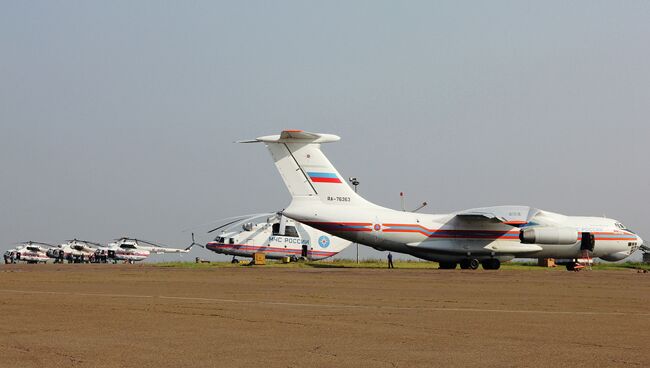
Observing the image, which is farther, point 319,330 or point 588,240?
point 588,240

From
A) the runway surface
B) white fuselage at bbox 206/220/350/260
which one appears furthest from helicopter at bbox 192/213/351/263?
the runway surface

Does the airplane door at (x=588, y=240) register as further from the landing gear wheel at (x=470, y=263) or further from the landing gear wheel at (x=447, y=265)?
the landing gear wheel at (x=447, y=265)

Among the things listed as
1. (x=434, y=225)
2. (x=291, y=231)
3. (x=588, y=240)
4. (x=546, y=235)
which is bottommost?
(x=588, y=240)

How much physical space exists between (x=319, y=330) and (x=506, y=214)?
36.4 m

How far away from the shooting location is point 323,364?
794 centimetres

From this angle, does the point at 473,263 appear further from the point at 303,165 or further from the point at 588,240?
the point at 303,165

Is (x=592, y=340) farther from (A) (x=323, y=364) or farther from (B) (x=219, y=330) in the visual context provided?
(B) (x=219, y=330)

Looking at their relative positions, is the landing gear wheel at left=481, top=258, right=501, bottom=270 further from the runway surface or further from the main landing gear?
the runway surface

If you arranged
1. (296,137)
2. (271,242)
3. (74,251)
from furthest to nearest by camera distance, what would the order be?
1. (74,251)
2. (271,242)
3. (296,137)

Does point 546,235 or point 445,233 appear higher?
point 445,233

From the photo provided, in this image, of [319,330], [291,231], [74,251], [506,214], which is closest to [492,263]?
[506,214]

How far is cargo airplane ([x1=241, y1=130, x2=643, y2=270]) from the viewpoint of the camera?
43.9 meters

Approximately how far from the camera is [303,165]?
4409 cm

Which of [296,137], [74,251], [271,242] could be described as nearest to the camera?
[296,137]
